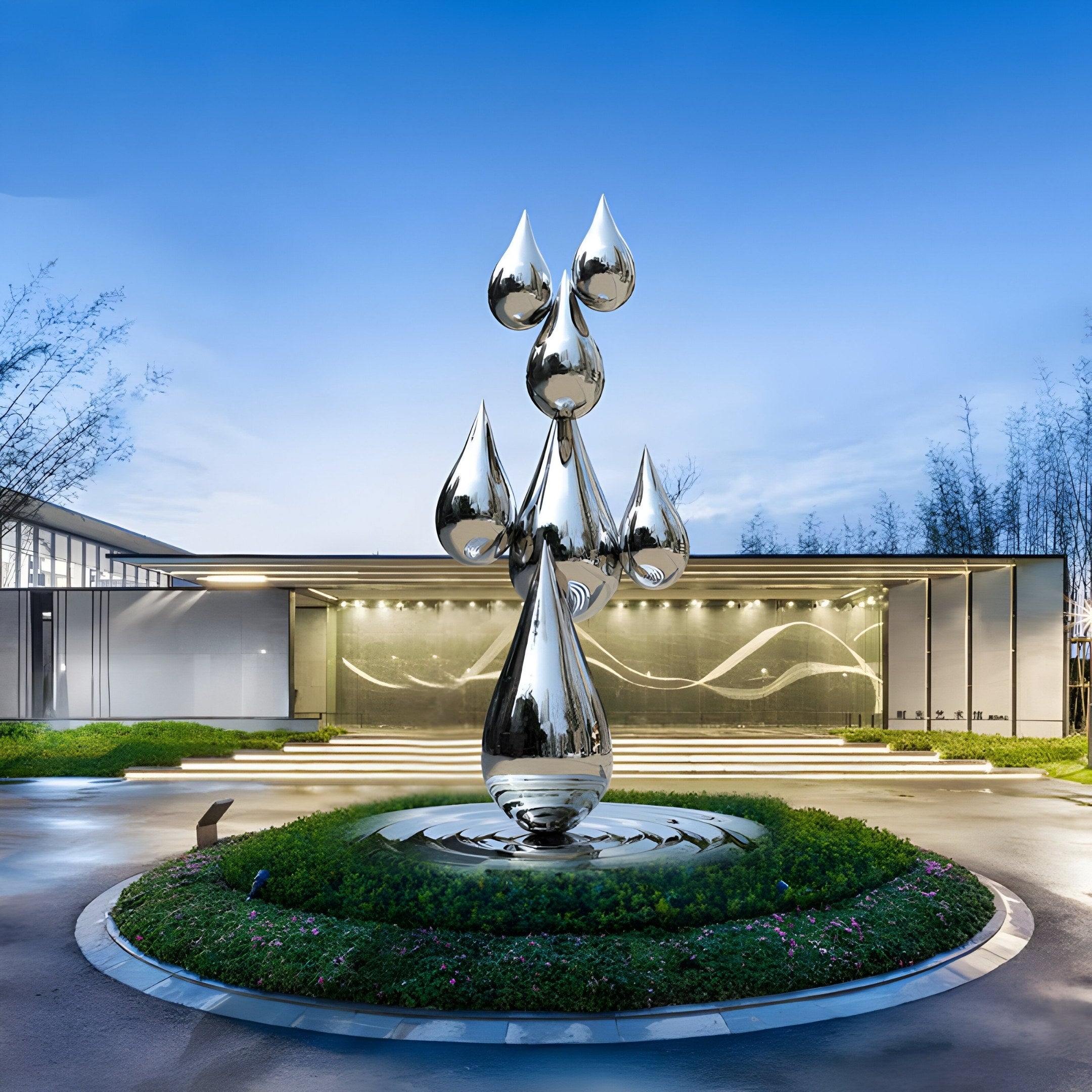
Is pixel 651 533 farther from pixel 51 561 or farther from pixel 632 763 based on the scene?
pixel 51 561

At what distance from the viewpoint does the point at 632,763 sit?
1878 centimetres

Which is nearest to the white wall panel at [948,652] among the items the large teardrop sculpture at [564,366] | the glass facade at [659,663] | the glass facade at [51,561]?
the glass facade at [659,663]

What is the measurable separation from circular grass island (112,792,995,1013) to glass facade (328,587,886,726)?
595 inches

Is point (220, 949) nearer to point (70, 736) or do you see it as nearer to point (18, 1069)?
point (18, 1069)

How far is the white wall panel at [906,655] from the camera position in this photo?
23.1 meters

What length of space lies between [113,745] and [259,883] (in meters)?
14.1

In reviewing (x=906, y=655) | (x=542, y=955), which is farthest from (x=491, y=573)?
(x=542, y=955)

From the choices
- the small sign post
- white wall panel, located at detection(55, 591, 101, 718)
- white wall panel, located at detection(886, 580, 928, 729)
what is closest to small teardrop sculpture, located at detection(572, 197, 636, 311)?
the small sign post

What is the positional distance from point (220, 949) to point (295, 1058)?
1549mm

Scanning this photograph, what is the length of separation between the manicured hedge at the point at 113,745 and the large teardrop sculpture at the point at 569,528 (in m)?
12.2

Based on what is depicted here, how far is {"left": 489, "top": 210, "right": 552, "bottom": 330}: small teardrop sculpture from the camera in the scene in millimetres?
8617

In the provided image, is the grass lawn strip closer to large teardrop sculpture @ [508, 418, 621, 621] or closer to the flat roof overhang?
the flat roof overhang

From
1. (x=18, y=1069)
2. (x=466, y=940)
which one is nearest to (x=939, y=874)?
(x=466, y=940)

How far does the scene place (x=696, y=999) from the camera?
18.2ft
